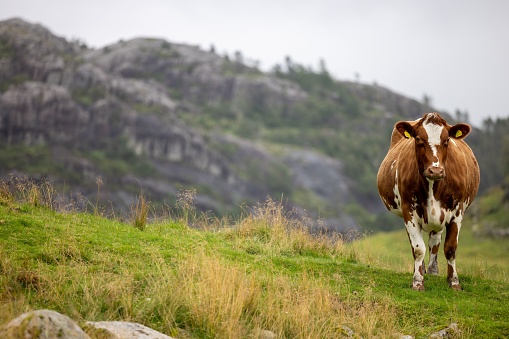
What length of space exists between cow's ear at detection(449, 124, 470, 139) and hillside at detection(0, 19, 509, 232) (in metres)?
74.9

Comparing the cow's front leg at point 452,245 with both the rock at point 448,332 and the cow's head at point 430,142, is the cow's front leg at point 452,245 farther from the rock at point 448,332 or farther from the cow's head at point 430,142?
the rock at point 448,332

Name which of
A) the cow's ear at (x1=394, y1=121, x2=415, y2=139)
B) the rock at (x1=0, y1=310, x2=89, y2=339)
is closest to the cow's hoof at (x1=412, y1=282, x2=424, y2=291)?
the cow's ear at (x1=394, y1=121, x2=415, y2=139)

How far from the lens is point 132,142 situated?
126m

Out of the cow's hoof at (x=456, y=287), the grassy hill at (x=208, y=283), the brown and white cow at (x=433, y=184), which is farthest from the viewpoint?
the cow's hoof at (x=456, y=287)

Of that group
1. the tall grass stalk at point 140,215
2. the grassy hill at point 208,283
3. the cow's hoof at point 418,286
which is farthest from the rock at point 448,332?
the tall grass stalk at point 140,215

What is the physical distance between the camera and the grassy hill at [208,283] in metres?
7.94

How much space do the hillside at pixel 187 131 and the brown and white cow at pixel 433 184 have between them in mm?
74609

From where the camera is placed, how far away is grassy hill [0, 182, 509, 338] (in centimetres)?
794

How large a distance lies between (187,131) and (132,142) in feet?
44.1

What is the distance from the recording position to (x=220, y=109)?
17350 cm

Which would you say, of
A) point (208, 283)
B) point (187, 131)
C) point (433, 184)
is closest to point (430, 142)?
point (433, 184)

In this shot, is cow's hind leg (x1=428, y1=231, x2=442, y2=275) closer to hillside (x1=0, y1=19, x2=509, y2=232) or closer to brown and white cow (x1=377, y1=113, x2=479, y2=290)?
brown and white cow (x1=377, y1=113, x2=479, y2=290)

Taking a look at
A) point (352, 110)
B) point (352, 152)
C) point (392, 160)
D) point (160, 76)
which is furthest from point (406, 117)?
point (392, 160)

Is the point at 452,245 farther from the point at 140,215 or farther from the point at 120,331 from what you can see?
the point at 120,331
